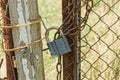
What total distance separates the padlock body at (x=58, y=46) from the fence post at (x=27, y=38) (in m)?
0.05

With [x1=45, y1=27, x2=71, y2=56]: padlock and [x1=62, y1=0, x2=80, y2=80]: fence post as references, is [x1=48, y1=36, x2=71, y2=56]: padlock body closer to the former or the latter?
[x1=45, y1=27, x2=71, y2=56]: padlock

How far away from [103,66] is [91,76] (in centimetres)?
10

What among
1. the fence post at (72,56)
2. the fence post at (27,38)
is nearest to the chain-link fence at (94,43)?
the fence post at (72,56)

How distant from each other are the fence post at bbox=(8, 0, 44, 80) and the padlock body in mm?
47

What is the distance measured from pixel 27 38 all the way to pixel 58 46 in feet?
0.46

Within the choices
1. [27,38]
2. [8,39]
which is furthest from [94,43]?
[27,38]

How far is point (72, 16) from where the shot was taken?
158cm

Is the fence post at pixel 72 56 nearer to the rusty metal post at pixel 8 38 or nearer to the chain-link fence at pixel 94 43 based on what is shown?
the chain-link fence at pixel 94 43

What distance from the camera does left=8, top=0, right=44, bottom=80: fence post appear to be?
1.38 meters

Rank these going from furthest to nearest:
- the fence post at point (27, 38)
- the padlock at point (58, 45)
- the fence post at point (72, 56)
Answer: the fence post at point (72, 56) → the padlock at point (58, 45) → the fence post at point (27, 38)

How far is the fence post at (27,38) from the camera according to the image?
138 centimetres

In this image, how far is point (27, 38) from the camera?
1416 millimetres

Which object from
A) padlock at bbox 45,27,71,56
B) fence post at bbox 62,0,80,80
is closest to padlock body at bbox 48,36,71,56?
padlock at bbox 45,27,71,56

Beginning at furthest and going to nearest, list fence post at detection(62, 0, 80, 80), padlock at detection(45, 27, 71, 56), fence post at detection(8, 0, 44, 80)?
fence post at detection(62, 0, 80, 80) → padlock at detection(45, 27, 71, 56) → fence post at detection(8, 0, 44, 80)
